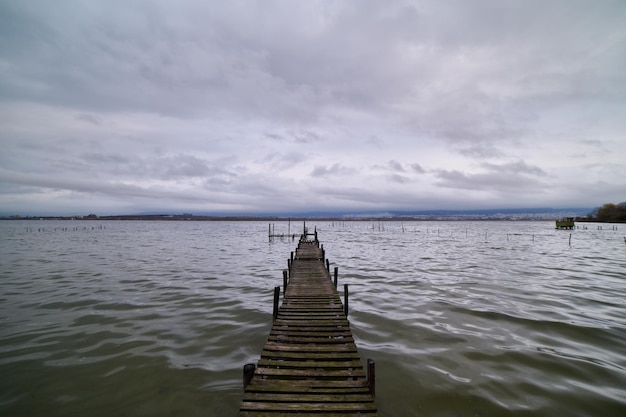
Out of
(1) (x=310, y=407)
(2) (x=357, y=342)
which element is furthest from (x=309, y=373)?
(2) (x=357, y=342)

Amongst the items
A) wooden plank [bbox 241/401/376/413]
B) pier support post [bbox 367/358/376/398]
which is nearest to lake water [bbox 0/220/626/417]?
pier support post [bbox 367/358/376/398]

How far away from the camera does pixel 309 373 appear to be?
6336 millimetres

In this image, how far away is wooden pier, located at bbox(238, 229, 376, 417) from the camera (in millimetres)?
5301

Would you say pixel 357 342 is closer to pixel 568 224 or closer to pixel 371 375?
pixel 371 375

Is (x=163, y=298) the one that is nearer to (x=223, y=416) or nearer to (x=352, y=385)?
(x=223, y=416)

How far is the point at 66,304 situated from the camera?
14.2 m

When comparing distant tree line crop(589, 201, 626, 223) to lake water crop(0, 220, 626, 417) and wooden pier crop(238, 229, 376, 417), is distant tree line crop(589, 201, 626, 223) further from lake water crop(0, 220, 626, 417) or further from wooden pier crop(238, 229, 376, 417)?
wooden pier crop(238, 229, 376, 417)

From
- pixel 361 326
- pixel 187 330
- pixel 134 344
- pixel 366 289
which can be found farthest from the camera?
pixel 366 289

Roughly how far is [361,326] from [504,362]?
4964 mm

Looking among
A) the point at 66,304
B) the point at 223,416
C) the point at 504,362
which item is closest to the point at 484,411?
the point at 504,362

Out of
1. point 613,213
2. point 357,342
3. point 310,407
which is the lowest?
point 357,342

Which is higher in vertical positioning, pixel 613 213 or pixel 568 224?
pixel 613 213

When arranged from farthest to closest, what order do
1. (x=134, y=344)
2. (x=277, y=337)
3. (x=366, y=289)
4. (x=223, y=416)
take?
(x=366, y=289), (x=134, y=344), (x=277, y=337), (x=223, y=416)

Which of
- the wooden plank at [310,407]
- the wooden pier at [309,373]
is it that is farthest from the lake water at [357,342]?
the wooden plank at [310,407]
